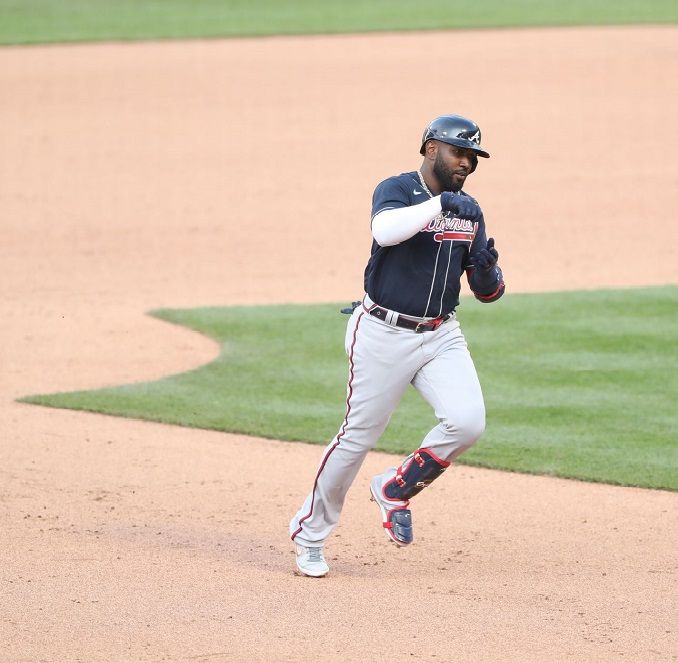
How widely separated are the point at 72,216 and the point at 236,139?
153 inches

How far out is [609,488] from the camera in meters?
7.44

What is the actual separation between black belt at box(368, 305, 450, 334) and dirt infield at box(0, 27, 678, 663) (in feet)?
3.57

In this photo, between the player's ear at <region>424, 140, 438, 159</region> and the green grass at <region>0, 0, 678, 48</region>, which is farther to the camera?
the green grass at <region>0, 0, 678, 48</region>

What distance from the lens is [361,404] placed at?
580 cm

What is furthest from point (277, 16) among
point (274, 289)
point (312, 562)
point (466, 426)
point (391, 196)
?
point (466, 426)

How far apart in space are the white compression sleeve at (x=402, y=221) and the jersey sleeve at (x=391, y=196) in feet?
0.27

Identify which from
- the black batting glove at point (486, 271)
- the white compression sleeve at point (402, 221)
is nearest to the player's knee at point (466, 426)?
the black batting glove at point (486, 271)

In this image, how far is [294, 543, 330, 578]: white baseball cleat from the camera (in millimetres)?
5883

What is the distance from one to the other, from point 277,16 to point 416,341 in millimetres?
23626

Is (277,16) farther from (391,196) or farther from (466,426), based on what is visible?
(466,426)

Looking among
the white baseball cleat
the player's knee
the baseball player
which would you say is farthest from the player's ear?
the white baseball cleat

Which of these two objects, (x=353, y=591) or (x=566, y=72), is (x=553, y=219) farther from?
(x=353, y=591)

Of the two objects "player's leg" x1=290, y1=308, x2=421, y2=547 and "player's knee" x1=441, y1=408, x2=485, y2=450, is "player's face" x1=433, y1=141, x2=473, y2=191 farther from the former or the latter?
"player's knee" x1=441, y1=408, x2=485, y2=450

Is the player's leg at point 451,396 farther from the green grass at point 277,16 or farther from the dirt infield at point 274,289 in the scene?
the green grass at point 277,16
